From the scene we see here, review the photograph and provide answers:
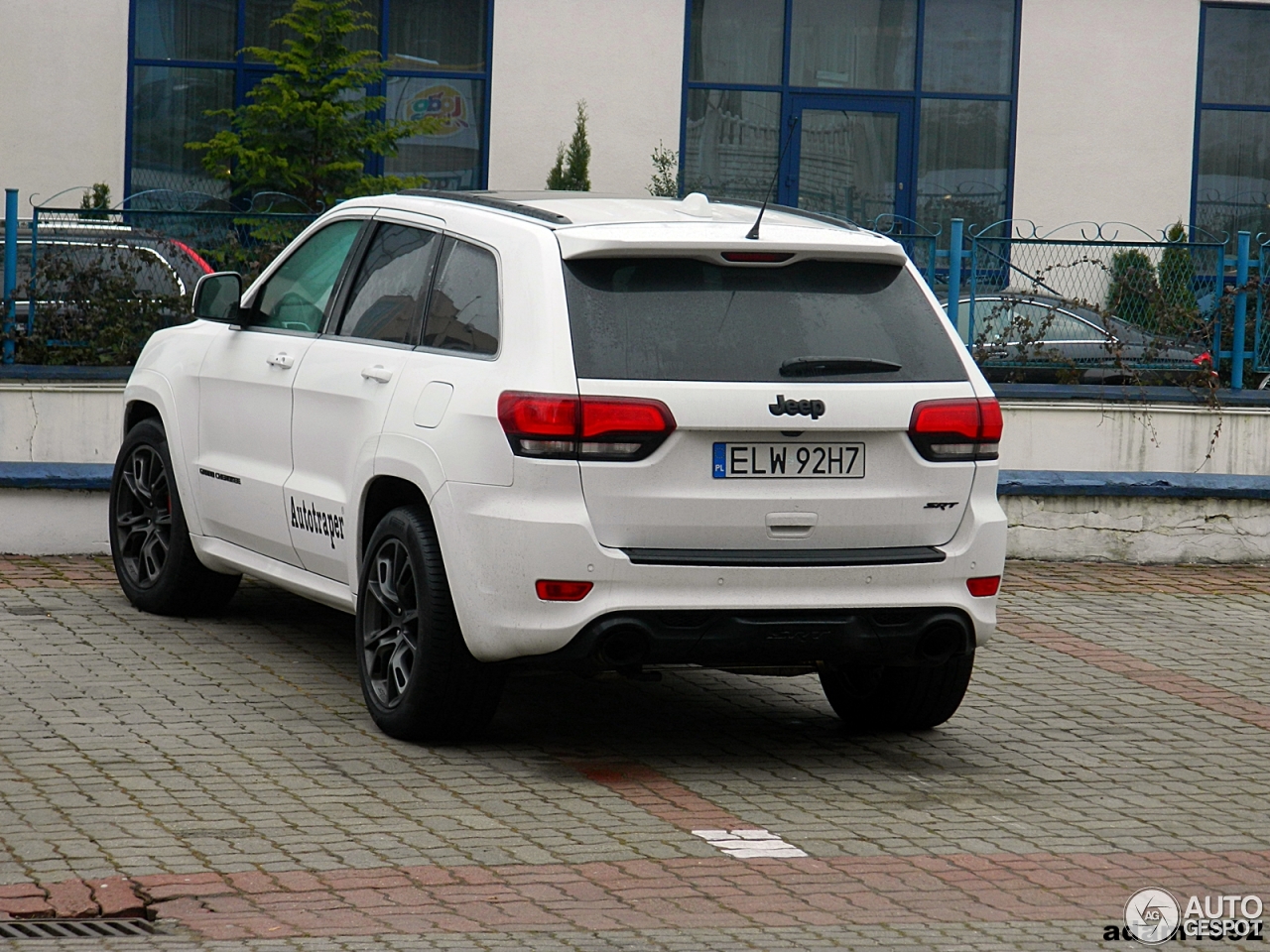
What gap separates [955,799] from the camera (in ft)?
20.0

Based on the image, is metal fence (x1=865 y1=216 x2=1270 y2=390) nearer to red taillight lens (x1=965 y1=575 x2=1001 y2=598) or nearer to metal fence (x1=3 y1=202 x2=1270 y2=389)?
metal fence (x1=3 y1=202 x2=1270 y2=389)

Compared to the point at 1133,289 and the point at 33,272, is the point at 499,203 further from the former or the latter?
the point at 1133,289

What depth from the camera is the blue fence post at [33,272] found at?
42.8ft

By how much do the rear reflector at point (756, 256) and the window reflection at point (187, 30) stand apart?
16648mm

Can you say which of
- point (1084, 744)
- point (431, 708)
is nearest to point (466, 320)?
point (431, 708)

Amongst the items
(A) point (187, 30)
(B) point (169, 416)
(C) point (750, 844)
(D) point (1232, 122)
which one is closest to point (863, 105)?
(D) point (1232, 122)

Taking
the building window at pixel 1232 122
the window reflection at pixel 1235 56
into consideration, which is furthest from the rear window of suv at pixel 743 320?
the window reflection at pixel 1235 56

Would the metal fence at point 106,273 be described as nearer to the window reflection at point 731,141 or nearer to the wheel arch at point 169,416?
the wheel arch at point 169,416

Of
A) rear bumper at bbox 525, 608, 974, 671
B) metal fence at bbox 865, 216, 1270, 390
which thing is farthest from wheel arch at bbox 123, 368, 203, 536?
metal fence at bbox 865, 216, 1270, 390

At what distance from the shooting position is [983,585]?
6.31 meters

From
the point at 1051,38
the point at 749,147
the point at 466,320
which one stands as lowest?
the point at 466,320

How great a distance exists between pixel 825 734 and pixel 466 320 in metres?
1.99

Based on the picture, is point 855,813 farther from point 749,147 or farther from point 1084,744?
point 749,147

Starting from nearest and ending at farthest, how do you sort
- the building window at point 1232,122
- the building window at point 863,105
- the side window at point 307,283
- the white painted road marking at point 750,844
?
the white painted road marking at point 750,844, the side window at point 307,283, the building window at point 863,105, the building window at point 1232,122
